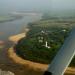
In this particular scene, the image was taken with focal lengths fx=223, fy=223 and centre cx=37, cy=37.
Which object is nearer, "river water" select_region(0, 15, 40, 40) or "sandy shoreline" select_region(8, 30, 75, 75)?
"sandy shoreline" select_region(8, 30, 75, 75)

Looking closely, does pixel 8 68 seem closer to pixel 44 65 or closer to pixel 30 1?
pixel 44 65

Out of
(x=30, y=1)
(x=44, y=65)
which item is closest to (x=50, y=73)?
(x=44, y=65)

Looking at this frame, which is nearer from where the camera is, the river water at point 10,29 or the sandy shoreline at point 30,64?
the sandy shoreline at point 30,64

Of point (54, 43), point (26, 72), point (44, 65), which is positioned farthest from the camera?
point (54, 43)

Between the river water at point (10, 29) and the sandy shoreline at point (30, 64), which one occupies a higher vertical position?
the sandy shoreline at point (30, 64)

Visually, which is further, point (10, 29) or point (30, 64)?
point (10, 29)

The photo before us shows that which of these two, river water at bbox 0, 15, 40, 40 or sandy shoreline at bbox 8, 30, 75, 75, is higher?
sandy shoreline at bbox 8, 30, 75, 75

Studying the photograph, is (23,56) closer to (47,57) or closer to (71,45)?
(47,57)

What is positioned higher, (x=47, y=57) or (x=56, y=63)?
(x=56, y=63)

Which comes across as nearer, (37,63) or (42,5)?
(37,63)

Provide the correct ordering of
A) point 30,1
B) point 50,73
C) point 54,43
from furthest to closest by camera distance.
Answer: point 30,1, point 54,43, point 50,73

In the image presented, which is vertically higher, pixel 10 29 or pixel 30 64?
pixel 30 64
